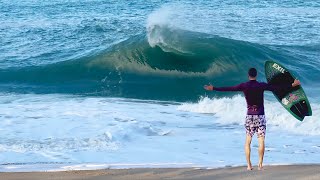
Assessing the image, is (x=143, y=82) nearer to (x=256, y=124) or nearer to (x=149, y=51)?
(x=149, y=51)

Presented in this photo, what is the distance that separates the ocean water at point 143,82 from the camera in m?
9.63

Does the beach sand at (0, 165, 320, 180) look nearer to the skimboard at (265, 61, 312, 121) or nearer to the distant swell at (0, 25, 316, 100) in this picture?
the skimboard at (265, 61, 312, 121)

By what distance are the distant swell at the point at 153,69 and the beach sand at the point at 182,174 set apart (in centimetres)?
781

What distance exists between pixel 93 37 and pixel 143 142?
51.7 ft

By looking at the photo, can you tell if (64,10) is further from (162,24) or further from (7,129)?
(7,129)

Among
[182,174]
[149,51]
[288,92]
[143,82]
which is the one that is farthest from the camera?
[149,51]

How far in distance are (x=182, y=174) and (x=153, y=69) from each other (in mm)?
11969

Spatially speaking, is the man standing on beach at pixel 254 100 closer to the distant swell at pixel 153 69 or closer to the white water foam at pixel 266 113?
the white water foam at pixel 266 113

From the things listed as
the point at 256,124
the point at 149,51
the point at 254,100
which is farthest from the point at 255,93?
the point at 149,51

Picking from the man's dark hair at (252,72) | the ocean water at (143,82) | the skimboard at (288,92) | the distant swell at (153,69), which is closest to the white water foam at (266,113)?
the ocean water at (143,82)

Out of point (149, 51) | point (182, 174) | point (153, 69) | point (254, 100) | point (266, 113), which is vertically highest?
point (149, 51)

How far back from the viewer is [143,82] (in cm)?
1845

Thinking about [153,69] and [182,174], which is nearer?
[182,174]

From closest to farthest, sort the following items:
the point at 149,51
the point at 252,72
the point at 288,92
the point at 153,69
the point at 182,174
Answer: the point at 252,72 < the point at 182,174 < the point at 288,92 < the point at 153,69 < the point at 149,51
